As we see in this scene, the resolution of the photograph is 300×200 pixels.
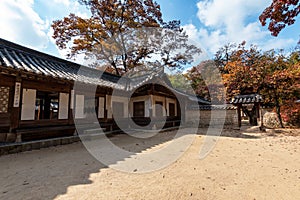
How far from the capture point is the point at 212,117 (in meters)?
13.8

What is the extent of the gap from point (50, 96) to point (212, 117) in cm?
1232

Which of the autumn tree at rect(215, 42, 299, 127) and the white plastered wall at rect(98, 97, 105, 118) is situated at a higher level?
the autumn tree at rect(215, 42, 299, 127)

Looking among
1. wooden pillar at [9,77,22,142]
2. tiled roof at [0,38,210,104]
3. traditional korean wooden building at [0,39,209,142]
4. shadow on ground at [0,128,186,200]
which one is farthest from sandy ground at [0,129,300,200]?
tiled roof at [0,38,210,104]

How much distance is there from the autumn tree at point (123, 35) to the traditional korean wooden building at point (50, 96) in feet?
15.6

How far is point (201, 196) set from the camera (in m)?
2.57

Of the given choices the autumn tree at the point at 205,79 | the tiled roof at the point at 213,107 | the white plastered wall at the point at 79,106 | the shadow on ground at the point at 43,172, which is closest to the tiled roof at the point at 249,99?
the tiled roof at the point at 213,107

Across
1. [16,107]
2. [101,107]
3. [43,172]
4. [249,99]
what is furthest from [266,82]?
[16,107]

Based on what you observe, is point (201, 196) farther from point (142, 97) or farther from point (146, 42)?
point (146, 42)

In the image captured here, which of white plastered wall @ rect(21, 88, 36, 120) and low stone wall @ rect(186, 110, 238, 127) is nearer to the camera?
white plastered wall @ rect(21, 88, 36, 120)

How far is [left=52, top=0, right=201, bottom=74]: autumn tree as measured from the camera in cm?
1346

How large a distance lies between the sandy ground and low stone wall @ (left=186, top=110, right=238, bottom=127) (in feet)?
28.6

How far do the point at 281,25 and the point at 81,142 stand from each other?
8.13m

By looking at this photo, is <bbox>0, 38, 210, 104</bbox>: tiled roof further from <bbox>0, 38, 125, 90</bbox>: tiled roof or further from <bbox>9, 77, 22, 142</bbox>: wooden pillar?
<bbox>9, 77, 22, 142</bbox>: wooden pillar

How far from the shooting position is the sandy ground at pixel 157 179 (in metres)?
2.62
